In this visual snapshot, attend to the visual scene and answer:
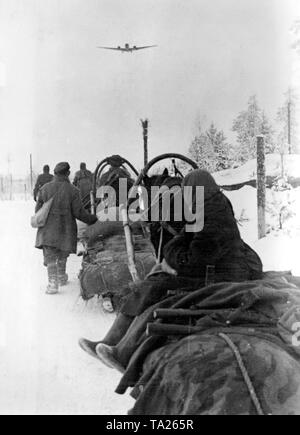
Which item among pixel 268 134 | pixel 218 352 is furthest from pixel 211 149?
pixel 218 352

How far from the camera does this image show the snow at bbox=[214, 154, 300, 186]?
2.77 m

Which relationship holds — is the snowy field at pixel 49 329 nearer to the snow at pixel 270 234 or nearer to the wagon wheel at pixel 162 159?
the snow at pixel 270 234

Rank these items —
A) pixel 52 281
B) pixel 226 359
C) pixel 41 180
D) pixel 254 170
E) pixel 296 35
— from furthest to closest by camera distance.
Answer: pixel 41 180 → pixel 254 170 → pixel 52 281 → pixel 296 35 → pixel 226 359

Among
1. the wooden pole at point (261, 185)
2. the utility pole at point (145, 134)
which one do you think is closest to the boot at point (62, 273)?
the utility pole at point (145, 134)

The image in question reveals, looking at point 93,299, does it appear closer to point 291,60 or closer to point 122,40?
point 122,40

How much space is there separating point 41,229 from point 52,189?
268 millimetres

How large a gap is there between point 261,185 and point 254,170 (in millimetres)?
97

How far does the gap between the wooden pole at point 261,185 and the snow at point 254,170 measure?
0.03m

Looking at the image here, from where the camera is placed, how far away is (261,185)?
3.01 meters

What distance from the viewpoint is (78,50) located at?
8.76ft

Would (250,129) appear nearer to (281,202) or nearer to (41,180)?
(281,202)

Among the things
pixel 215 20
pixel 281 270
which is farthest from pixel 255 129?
pixel 281 270

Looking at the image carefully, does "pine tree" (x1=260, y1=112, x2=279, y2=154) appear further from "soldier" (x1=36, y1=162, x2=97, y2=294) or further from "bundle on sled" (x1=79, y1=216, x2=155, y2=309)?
"soldier" (x1=36, y1=162, x2=97, y2=294)

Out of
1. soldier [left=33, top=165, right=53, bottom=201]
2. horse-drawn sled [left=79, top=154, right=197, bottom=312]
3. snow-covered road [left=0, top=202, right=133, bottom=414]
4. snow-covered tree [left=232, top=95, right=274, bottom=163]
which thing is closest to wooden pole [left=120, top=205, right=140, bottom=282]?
horse-drawn sled [left=79, top=154, right=197, bottom=312]
